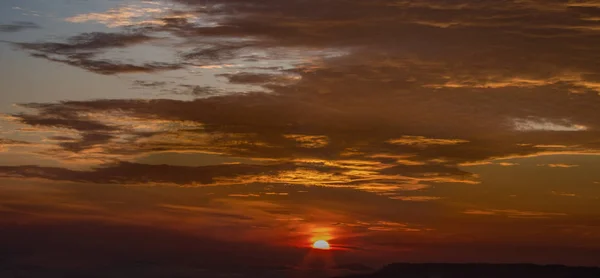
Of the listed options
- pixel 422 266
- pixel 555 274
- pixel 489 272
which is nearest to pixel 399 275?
pixel 422 266

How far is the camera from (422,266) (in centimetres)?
7844

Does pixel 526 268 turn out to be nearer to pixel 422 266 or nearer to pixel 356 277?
pixel 422 266

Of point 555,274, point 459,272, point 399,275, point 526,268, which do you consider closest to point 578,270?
point 555,274

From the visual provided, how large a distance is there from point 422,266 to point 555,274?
1341 cm

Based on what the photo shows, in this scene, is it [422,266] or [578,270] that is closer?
[578,270]

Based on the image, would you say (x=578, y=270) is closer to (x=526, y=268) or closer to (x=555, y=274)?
(x=555, y=274)

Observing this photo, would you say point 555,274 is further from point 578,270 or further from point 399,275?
point 399,275

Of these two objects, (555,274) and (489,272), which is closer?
(555,274)

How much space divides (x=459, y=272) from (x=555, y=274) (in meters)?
9.94

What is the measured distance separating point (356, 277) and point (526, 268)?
58.3 ft

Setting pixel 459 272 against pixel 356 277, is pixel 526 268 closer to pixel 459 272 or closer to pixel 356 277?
pixel 459 272

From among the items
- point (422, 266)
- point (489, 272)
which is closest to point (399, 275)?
point (422, 266)

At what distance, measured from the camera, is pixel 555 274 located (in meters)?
72.2

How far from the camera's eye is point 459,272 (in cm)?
7794
